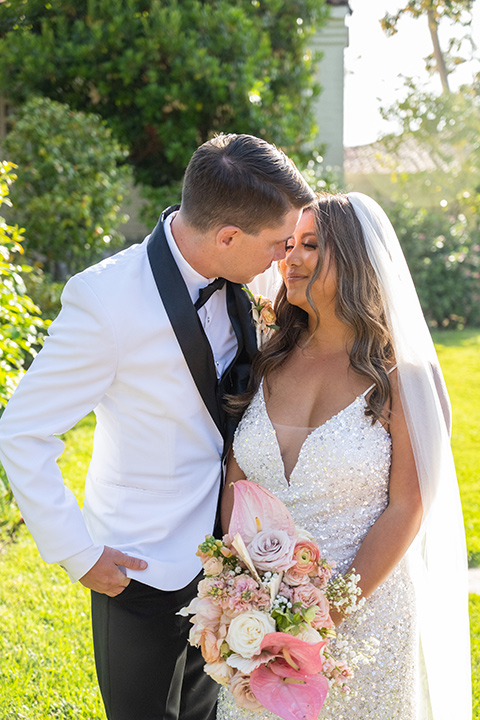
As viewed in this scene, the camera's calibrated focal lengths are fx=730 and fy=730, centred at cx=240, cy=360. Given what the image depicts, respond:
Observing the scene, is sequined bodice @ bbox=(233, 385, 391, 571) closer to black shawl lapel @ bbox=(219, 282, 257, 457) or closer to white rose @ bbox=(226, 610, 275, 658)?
black shawl lapel @ bbox=(219, 282, 257, 457)

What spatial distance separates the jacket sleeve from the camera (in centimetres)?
230

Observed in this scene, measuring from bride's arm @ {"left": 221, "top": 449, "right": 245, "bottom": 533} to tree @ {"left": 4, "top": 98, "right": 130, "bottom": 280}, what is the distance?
6.01m

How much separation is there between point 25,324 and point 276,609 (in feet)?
10.1

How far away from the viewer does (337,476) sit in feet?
8.57

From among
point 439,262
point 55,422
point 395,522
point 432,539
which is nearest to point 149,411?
point 55,422

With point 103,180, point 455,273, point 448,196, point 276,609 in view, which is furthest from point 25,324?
point 448,196

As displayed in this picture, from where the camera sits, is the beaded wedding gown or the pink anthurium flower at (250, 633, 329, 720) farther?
the beaded wedding gown

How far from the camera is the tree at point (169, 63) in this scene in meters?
9.44

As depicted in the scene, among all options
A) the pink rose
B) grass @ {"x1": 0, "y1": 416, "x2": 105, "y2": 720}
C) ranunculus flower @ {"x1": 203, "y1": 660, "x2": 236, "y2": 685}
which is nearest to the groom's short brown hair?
the pink rose

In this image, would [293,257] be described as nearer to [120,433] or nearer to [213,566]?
[120,433]

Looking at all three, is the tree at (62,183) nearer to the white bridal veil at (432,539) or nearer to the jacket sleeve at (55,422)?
the white bridal veil at (432,539)

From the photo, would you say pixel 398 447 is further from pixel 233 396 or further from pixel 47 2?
pixel 47 2

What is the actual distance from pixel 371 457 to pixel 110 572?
3.21 ft

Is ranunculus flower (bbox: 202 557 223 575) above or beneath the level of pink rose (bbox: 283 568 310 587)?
above
